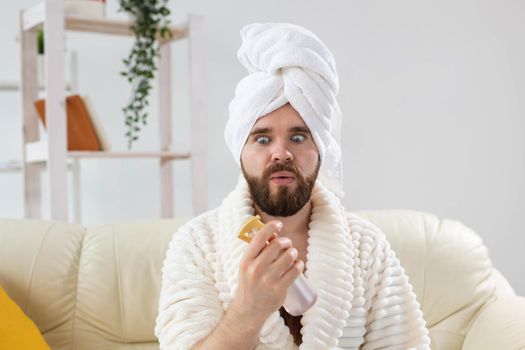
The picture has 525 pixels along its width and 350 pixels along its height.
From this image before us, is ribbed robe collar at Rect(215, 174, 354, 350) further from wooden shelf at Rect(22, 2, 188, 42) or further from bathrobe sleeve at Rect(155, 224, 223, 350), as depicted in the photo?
wooden shelf at Rect(22, 2, 188, 42)

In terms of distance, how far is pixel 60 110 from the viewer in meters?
2.03

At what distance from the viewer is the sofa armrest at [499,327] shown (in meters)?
1.57

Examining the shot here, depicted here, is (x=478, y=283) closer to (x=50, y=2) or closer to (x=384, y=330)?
(x=384, y=330)

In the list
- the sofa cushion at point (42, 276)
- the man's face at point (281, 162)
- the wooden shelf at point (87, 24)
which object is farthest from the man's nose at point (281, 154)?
the wooden shelf at point (87, 24)

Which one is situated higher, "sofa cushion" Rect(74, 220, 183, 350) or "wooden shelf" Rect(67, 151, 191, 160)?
"wooden shelf" Rect(67, 151, 191, 160)

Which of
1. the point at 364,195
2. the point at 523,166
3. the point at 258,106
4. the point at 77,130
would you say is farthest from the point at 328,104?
the point at 523,166

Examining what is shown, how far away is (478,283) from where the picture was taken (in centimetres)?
184

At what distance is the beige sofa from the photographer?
1.68 m

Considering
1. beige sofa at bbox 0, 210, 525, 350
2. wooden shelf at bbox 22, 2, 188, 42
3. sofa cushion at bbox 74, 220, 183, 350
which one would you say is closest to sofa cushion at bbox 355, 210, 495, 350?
beige sofa at bbox 0, 210, 525, 350

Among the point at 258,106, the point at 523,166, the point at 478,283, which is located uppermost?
the point at 258,106

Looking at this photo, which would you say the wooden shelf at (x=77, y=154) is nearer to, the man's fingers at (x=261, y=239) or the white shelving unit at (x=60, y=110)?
the white shelving unit at (x=60, y=110)

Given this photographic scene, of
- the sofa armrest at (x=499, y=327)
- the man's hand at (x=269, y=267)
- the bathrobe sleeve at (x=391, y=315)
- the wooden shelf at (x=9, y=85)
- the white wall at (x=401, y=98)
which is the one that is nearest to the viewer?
the man's hand at (x=269, y=267)

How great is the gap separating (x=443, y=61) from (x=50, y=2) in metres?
1.65

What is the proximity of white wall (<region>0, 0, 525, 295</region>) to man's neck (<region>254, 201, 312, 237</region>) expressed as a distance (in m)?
1.44
